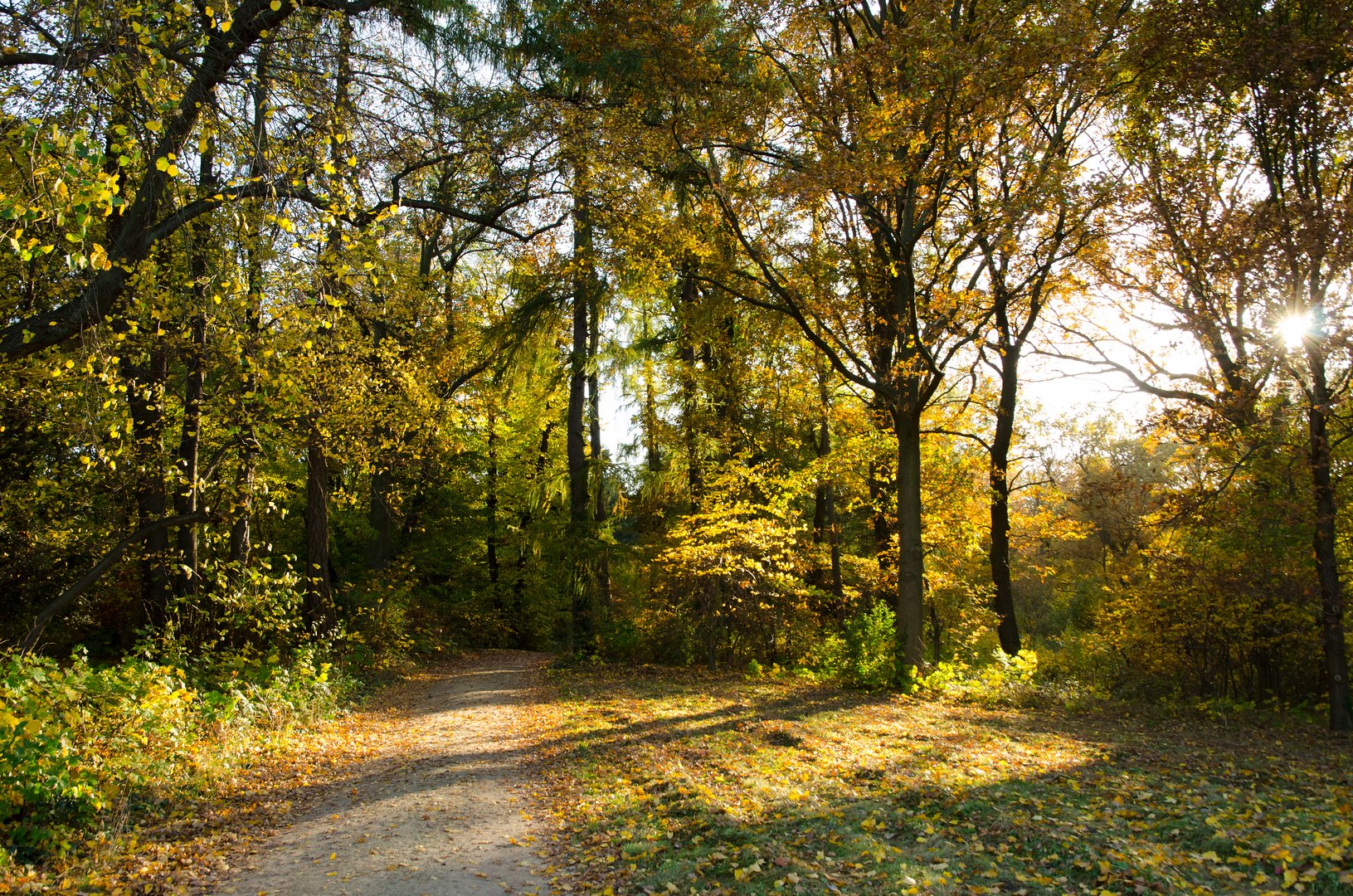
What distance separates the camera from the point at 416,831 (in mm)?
5930

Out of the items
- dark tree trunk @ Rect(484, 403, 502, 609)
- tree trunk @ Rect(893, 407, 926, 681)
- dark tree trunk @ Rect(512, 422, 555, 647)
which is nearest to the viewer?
A: tree trunk @ Rect(893, 407, 926, 681)

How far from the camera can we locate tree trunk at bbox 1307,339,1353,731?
9.51m

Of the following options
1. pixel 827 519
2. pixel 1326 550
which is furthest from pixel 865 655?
pixel 827 519

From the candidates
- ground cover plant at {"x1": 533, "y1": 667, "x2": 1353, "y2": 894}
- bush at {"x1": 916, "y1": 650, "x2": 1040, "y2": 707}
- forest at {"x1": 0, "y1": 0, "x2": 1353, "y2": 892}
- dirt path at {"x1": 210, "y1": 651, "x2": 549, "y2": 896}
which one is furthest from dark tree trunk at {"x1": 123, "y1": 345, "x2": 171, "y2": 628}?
bush at {"x1": 916, "y1": 650, "x2": 1040, "y2": 707}

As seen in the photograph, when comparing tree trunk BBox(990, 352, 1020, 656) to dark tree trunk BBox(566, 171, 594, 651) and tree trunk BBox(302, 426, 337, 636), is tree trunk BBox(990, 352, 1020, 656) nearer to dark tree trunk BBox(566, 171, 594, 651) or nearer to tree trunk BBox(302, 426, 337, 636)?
dark tree trunk BBox(566, 171, 594, 651)

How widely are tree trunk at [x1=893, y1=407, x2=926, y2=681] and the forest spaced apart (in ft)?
0.19

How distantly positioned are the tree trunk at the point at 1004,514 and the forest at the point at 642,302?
90 mm

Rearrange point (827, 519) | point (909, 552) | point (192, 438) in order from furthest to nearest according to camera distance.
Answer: point (827, 519) → point (909, 552) → point (192, 438)

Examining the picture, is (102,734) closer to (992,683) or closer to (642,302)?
(992,683)

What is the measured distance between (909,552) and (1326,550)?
5.19m

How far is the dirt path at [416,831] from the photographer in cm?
494

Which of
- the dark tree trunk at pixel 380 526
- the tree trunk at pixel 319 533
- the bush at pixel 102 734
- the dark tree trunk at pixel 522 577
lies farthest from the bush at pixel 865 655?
the dark tree trunk at pixel 522 577

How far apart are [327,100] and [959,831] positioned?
293 inches

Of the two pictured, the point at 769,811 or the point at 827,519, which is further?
the point at 827,519
